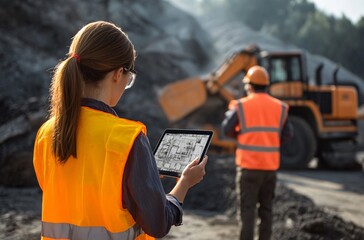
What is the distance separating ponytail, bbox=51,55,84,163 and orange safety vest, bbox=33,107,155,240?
30 mm

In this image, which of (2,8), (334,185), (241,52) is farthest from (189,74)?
(334,185)

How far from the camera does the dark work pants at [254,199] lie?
3.88m

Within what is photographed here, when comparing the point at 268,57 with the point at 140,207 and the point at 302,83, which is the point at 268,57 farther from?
the point at 140,207

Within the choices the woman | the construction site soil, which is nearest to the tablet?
the woman

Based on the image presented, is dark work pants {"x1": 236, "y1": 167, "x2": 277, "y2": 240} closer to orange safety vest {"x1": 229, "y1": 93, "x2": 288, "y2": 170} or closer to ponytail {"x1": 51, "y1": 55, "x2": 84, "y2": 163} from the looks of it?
orange safety vest {"x1": 229, "y1": 93, "x2": 288, "y2": 170}

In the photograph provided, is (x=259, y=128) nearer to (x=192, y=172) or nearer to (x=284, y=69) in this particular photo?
(x=192, y=172)

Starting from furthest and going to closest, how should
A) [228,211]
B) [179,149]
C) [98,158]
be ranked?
[228,211] → [179,149] → [98,158]

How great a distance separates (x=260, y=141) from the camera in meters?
4.00

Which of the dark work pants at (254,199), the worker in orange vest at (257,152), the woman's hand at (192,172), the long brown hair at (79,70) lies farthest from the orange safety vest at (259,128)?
the long brown hair at (79,70)

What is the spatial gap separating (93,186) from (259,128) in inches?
109

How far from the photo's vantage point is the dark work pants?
388 centimetres

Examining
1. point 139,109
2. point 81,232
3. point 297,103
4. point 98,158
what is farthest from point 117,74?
point 139,109

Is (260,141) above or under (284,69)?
under

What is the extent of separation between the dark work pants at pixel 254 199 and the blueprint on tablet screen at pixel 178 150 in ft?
7.35
